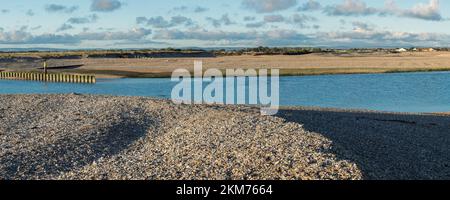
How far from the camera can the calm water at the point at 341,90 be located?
40.3 m

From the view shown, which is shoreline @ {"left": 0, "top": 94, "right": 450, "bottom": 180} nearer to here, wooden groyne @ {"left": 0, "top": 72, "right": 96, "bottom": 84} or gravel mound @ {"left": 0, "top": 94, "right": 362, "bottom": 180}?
gravel mound @ {"left": 0, "top": 94, "right": 362, "bottom": 180}

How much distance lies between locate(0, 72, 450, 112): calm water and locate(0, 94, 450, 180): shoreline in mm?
13726

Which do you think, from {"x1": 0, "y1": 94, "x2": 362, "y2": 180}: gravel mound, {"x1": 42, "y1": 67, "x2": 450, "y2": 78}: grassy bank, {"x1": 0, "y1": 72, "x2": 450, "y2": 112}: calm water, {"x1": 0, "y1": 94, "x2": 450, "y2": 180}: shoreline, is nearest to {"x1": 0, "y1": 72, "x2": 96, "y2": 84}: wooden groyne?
{"x1": 0, "y1": 72, "x2": 450, "y2": 112}: calm water

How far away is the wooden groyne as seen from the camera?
5752cm

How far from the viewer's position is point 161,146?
16719mm

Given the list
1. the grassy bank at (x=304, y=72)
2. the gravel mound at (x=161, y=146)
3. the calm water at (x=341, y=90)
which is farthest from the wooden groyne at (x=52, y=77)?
the gravel mound at (x=161, y=146)

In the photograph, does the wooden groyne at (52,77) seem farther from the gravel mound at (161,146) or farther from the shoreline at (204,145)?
the gravel mound at (161,146)

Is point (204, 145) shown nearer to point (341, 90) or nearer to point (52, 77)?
point (341, 90)

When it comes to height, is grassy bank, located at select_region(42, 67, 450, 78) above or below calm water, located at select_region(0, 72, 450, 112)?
above

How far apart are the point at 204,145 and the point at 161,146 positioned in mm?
1549
